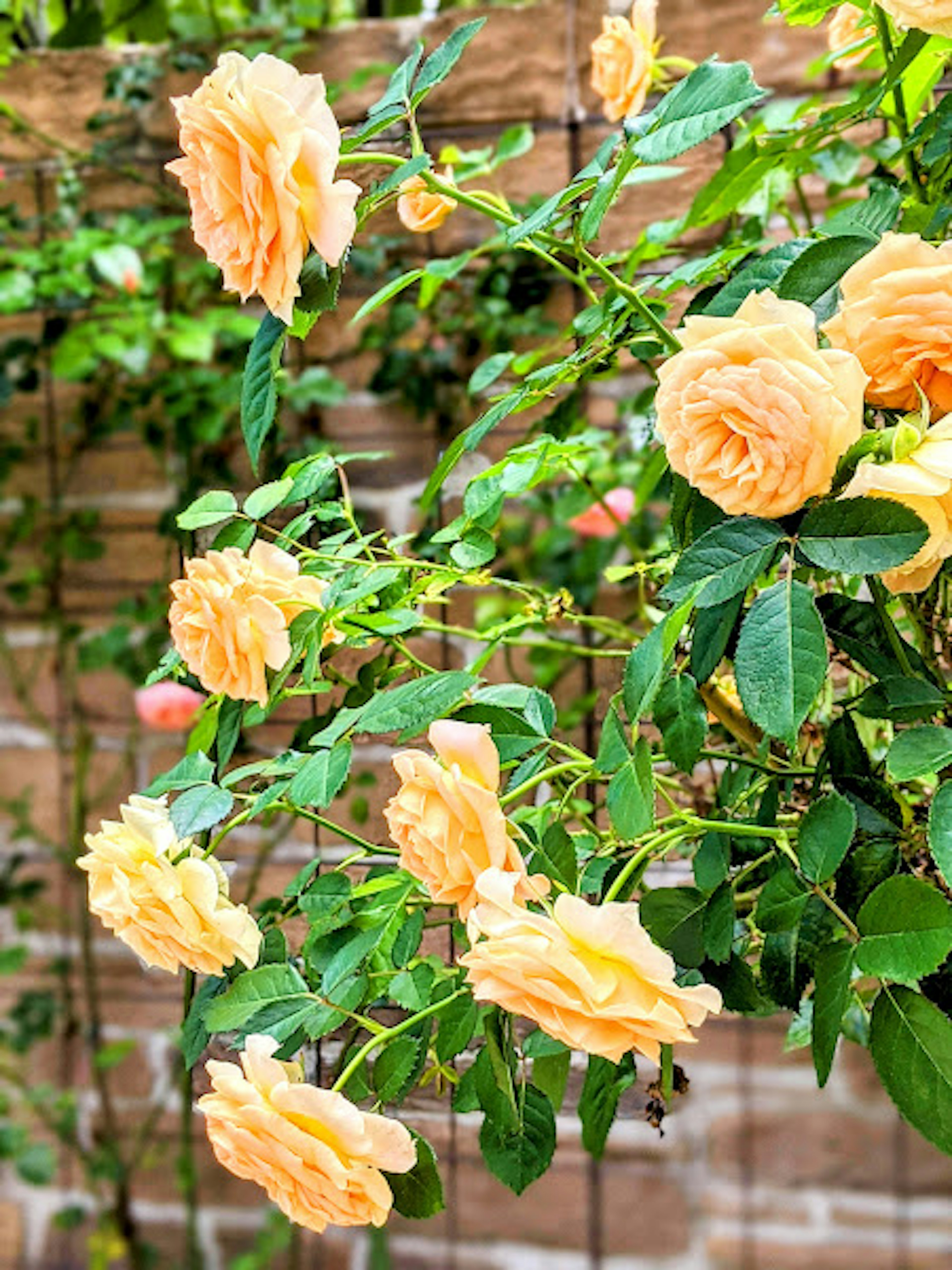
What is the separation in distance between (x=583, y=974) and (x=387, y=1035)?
117mm

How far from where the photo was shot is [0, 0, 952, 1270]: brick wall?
40.9 inches

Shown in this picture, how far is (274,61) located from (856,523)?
0.23m

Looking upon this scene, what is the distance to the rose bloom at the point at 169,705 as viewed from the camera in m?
1.05

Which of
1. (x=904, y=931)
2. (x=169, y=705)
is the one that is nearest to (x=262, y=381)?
(x=904, y=931)

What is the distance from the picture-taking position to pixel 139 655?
3.83 ft

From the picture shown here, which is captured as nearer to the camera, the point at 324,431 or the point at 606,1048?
the point at 606,1048

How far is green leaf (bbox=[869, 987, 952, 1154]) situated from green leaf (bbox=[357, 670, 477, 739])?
16 centimetres

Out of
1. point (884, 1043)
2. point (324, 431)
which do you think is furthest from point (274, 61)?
point (324, 431)

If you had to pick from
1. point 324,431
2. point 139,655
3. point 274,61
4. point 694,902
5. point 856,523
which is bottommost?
point 139,655

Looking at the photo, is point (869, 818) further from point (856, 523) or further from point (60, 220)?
point (60, 220)

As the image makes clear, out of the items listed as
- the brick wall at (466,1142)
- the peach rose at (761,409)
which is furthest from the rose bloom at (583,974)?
the brick wall at (466,1142)

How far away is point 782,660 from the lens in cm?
37

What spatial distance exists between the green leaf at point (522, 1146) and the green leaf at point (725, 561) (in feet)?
0.64

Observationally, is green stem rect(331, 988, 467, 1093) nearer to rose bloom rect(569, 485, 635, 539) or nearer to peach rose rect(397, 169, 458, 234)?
peach rose rect(397, 169, 458, 234)
